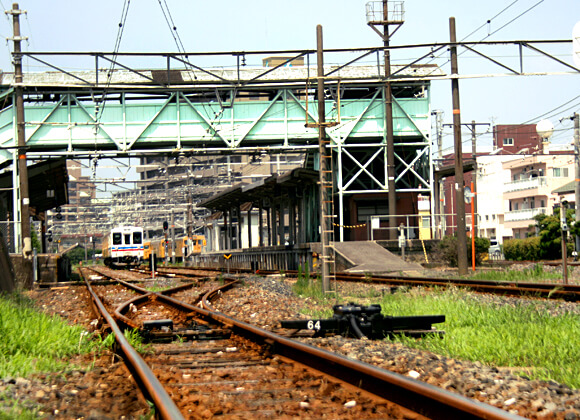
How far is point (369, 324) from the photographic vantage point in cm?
948

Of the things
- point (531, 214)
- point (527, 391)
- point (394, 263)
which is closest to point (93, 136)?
point (394, 263)

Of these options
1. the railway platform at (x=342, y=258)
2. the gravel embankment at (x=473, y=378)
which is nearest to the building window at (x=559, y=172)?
the railway platform at (x=342, y=258)

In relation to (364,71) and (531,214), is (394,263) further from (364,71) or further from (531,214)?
(531,214)

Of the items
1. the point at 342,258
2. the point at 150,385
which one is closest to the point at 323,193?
the point at 342,258

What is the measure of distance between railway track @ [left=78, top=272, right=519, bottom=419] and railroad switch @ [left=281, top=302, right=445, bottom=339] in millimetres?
898

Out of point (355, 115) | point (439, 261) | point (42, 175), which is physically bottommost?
point (439, 261)

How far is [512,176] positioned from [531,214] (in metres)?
7.56

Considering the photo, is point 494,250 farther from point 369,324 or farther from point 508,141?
point 369,324

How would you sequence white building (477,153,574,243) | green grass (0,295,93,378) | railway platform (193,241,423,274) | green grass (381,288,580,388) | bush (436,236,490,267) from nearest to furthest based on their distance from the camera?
green grass (381,288,580,388) < green grass (0,295,93,378) < railway platform (193,241,423,274) < bush (436,236,490,267) < white building (477,153,574,243)

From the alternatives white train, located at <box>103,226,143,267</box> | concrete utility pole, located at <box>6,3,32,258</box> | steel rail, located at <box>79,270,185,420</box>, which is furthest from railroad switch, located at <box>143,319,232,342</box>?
white train, located at <box>103,226,143,267</box>

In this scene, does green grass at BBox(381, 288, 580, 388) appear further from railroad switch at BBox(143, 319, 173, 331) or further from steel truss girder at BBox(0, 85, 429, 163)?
steel truss girder at BBox(0, 85, 429, 163)

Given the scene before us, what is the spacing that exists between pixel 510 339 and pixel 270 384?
3283 millimetres

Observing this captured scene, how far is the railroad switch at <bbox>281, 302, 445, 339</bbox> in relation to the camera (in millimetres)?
9359

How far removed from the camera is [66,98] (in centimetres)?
3553
